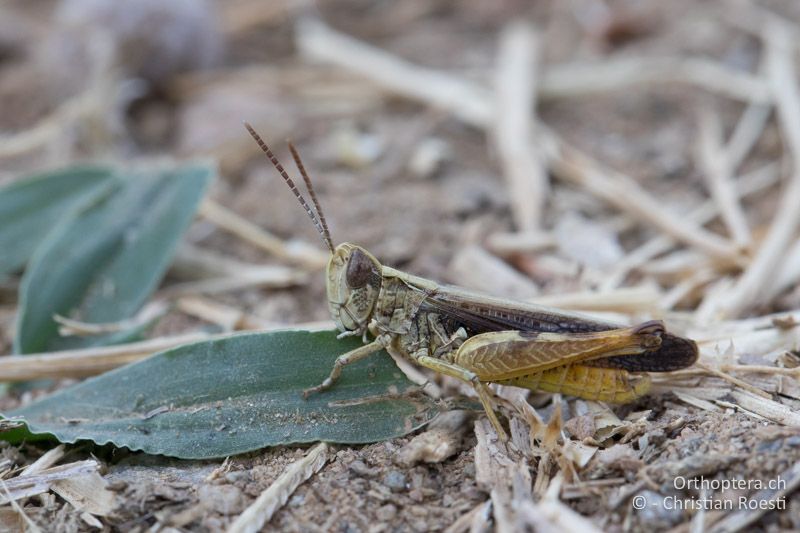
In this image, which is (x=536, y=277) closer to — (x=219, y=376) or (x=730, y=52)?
(x=219, y=376)

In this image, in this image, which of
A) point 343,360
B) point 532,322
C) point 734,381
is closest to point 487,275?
point 532,322

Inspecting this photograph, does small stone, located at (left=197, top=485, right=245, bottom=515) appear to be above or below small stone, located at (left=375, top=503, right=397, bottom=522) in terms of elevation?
above

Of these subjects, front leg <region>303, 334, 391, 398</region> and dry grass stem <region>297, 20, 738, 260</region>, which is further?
dry grass stem <region>297, 20, 738, 260</region>

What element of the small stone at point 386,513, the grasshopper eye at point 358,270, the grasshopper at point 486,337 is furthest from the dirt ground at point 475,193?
the grasshopper eye at point 358,270

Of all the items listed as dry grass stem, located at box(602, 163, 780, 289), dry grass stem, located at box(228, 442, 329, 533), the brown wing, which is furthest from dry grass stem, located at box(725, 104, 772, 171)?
dry grass stem, located at box(228, 442, 329, 533)

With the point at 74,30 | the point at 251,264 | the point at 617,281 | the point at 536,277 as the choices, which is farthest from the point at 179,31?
the point at 617,281

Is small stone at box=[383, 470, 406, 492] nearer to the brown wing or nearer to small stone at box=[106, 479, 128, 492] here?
the brown wing

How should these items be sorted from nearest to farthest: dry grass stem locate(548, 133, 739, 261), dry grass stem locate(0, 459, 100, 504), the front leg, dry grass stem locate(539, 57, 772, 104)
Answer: dry grass stem locate(0, 459, 100, 504), the front leg, dry grass stem locate(548, 133, 739, 261), dry grass stem locate(539, 57, 772, 104)
